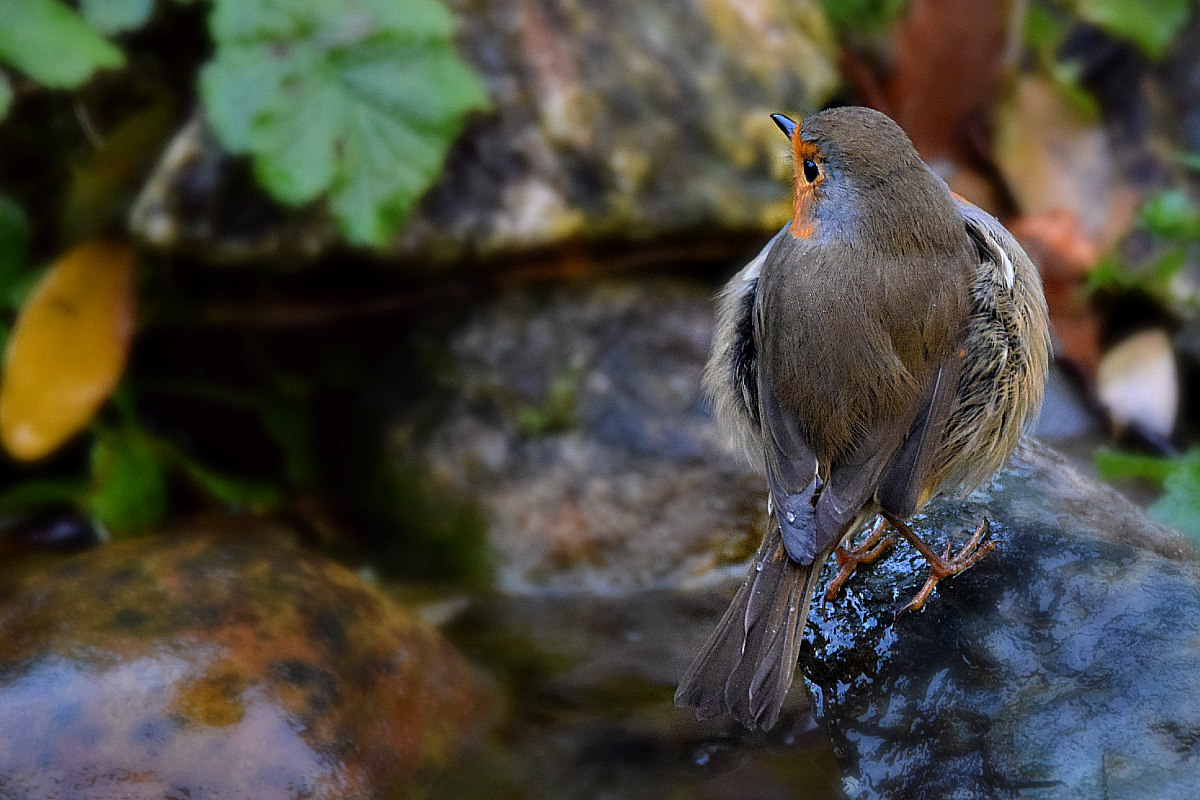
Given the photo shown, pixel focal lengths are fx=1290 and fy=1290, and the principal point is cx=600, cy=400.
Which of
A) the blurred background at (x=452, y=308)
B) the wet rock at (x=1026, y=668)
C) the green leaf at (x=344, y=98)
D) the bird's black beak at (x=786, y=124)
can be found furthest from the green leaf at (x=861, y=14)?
the wet rock at (x=1026, y=668)

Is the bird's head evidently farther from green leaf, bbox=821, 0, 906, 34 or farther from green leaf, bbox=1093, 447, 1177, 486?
green leaf, bbox=821, 0, 906, 34

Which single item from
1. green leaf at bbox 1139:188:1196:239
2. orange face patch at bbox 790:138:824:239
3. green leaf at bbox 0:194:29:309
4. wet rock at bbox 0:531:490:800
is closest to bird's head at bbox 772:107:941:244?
orange face patch at bbox 790:138:824:239

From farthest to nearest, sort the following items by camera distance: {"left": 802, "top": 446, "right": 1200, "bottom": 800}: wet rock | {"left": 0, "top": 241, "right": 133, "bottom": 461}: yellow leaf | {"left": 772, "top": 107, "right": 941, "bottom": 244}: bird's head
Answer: {"left": 0, "top": 241, "right": 133, "bottom": 461}: yellow leaf, {"left": 772, "top": 107, "right": 941, "bottom": 244}: bird's head, {"left": 802, "top": 446, "right": 1200, "bottom": 800}: wet rock

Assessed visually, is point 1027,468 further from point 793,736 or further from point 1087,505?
point 793,736

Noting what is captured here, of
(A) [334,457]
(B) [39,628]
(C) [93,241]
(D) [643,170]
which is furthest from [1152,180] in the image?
(B) [39,628]

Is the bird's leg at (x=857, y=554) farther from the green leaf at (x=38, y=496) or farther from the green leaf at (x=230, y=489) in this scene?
the green leaf at (x=38, y=496)

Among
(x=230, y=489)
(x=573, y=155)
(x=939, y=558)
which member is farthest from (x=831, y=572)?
(x=230, y=489)
